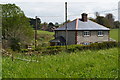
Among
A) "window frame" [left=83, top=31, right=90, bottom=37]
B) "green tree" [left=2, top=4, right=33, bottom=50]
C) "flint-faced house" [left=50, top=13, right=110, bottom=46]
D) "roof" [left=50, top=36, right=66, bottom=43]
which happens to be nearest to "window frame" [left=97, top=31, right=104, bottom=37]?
"flint-faced house" [left=50, top=13, right=110, bottom=46]

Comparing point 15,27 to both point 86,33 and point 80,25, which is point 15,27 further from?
point 86,33

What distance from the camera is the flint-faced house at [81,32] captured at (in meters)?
37.8

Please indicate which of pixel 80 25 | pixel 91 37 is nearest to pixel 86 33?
pixel 91 37

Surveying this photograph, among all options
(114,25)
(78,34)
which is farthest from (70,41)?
(114,25)

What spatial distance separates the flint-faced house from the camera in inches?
1488

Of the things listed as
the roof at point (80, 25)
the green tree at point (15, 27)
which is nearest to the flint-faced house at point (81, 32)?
the roof at point (80, 25)

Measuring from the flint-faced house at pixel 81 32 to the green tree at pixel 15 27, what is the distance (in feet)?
24.2

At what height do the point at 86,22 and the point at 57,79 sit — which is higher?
the point at 86,22

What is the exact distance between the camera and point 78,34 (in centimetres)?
3769

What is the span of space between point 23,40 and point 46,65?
26.5 metres

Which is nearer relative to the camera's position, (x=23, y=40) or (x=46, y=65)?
(x=46, y=65)

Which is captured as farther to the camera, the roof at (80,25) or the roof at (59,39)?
the roof at (59,39)

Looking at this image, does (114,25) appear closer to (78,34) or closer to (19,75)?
(78,34)

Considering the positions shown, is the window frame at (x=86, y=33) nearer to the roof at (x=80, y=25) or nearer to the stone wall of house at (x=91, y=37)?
the stone wall of house at (x=91, y=37)
